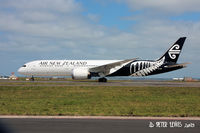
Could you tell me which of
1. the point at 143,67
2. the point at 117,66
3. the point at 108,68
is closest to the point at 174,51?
the point at 143,67

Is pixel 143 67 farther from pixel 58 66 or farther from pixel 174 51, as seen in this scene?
pixel 58 66

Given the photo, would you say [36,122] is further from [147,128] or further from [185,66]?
[185,66]

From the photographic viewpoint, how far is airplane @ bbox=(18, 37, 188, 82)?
153ft

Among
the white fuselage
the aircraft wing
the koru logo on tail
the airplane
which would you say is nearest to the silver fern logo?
the airplane

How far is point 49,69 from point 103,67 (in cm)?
993

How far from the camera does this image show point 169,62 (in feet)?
157

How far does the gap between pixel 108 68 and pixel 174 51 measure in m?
12.4

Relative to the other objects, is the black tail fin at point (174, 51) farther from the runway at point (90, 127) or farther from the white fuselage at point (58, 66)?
the runway at point (90, 127)

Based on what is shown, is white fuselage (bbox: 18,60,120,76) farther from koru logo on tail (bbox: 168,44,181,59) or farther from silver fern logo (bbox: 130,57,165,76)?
koru logo on tail (bbox: 168,44,181,59)

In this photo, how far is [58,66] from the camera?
47938 millimetres

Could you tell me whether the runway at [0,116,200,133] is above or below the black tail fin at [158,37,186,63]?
below

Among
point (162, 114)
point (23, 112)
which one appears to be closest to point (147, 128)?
point (162, 114)

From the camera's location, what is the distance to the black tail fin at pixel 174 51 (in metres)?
48.2

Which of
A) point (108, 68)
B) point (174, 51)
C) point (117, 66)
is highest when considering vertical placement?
point (174, 51)
